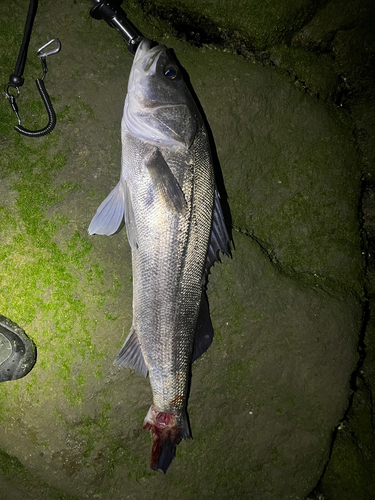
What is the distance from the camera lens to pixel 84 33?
9.06 feet

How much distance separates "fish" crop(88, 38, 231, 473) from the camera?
7.62 ft

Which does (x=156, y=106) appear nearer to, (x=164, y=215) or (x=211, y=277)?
(x=164, y=215)

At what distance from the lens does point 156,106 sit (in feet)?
7.77

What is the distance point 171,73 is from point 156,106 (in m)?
0.30

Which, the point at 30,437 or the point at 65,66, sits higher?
the point at 65,66

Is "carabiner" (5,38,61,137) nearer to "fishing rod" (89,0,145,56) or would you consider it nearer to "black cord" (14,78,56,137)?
"black cord" (14,78,56,137)

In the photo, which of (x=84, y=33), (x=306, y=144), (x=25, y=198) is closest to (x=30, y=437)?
(x=25, y=198)

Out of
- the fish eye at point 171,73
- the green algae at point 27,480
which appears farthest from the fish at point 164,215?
the green algae at point 27,480

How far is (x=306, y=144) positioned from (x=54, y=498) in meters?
3.86

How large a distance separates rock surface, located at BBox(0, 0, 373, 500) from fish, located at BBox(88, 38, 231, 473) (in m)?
0.40

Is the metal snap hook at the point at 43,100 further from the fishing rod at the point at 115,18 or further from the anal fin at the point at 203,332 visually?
the anal fin at the point at 203,332

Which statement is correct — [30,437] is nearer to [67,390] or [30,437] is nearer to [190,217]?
[67,390]

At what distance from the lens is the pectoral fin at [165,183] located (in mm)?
2293

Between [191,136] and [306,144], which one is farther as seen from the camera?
[306,144]
